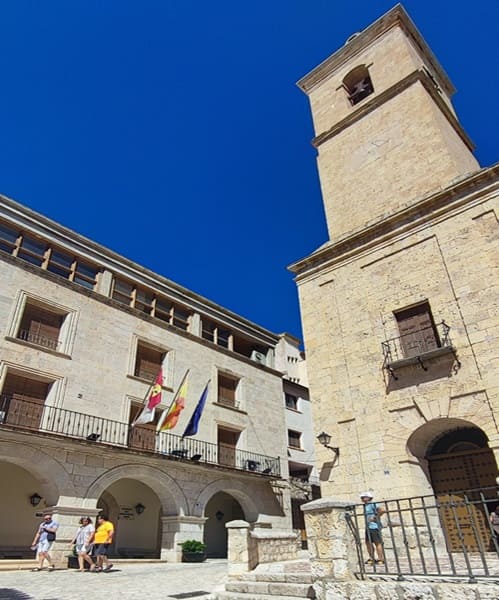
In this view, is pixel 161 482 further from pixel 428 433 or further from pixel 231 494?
pixel 428 433

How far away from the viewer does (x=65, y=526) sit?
11906 millimetres

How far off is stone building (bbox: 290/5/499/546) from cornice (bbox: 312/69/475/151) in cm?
5

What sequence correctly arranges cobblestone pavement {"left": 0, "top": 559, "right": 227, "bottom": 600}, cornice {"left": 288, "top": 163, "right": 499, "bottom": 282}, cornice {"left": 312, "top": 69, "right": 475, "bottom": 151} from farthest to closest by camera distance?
cornice {"left": 312, "top": 69, "right": 475, "bottom": 151} → cornice {"left": 288, "top": 163, "right": 499, "bottom": 282} → cobblestone pavement {"left": 0, "top": 559, "right": 227, "bottom": 600}

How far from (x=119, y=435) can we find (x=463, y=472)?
1063 centimetres

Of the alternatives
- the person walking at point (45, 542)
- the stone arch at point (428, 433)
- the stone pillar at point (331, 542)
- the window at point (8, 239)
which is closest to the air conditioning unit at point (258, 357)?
the window at point (8, 239)

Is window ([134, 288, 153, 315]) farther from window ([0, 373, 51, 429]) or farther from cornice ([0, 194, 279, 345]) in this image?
window ([0, 373, 51, 429])

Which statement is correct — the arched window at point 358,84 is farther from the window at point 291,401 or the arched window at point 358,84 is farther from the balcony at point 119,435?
the balcony at point 119,435

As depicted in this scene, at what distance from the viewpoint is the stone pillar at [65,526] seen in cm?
1135

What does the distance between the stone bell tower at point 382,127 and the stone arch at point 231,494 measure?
1023 cm

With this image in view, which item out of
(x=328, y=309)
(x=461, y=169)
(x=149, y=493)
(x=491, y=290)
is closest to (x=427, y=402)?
(x=491, y=290)

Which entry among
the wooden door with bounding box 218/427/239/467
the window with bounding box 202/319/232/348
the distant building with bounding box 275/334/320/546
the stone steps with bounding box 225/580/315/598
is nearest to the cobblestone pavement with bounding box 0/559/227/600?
the stone steps with bounding box 225/580/315/598

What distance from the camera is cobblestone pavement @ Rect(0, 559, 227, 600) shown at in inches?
257

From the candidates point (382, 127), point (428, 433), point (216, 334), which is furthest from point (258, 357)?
point (428, 433)

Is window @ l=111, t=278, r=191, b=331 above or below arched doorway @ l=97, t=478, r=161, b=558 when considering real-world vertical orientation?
above
